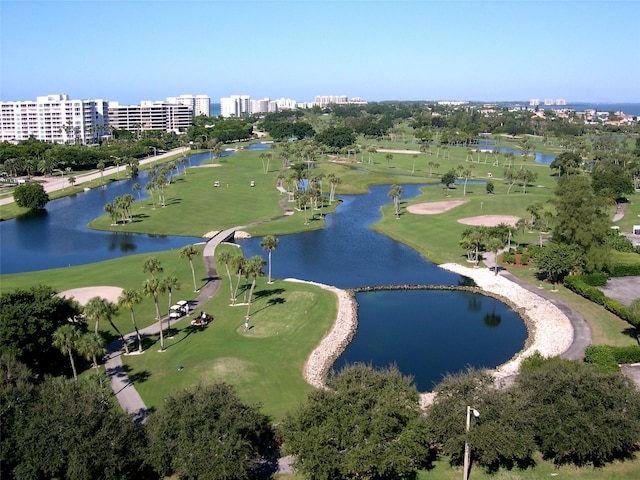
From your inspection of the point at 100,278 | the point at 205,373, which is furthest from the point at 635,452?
the point at 100,278

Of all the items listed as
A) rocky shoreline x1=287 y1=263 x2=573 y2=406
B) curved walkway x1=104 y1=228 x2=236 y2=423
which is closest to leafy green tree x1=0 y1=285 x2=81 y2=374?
curved walkway x1=104 y1=228 x2=236 y2=423

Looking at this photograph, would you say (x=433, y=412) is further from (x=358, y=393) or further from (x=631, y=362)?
(x=631, y=362)

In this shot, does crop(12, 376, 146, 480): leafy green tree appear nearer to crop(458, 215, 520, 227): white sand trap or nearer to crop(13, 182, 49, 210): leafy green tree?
crop(458, 215, 520, 227): white sand trap

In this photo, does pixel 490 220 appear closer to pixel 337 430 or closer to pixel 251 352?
pixel 251 352

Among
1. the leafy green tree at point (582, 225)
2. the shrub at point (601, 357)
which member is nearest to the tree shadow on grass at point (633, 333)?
the shrub at point (601, 357)

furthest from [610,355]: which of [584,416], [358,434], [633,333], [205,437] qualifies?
[205,437]

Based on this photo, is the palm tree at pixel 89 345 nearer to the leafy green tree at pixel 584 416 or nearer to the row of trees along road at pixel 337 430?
the row of trees along road at pixel 337 430
